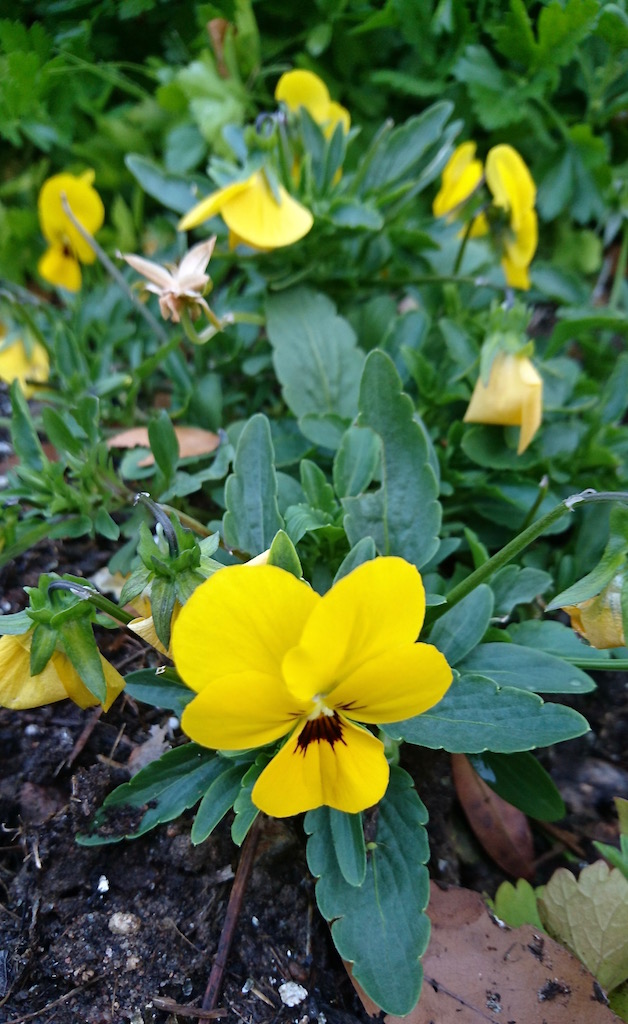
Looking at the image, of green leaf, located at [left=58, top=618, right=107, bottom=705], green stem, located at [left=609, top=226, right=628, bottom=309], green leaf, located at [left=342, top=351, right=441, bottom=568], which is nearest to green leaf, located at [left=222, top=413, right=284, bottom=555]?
green leaf, located at [left=342, top=351, right=441, bottom=568]

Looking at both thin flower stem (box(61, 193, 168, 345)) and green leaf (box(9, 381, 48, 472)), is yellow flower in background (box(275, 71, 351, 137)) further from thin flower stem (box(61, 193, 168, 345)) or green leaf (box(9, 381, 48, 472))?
green leaf (box(9, 381, 48, 472))

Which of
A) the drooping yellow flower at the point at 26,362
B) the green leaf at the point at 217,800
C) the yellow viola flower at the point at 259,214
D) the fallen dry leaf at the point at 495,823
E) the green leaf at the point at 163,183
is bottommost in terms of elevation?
the fallen dry leaf at the point at 495,823

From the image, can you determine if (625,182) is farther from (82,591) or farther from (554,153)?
(82,591)

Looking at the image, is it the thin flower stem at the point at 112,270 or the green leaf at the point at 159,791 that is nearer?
the green leaf at the point at 159,791

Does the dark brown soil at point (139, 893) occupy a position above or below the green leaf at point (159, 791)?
below

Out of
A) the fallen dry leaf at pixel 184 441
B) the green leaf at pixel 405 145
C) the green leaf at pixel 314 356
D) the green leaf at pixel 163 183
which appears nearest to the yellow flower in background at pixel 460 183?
the green leaf at pixel 405 145

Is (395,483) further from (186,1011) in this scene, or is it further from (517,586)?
(186,1011)

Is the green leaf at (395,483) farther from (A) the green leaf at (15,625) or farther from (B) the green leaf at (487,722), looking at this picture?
(A) the green leaf at (15,625)

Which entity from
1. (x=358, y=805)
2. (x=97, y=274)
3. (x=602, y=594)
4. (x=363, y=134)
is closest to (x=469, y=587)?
(x=602, y=594)
